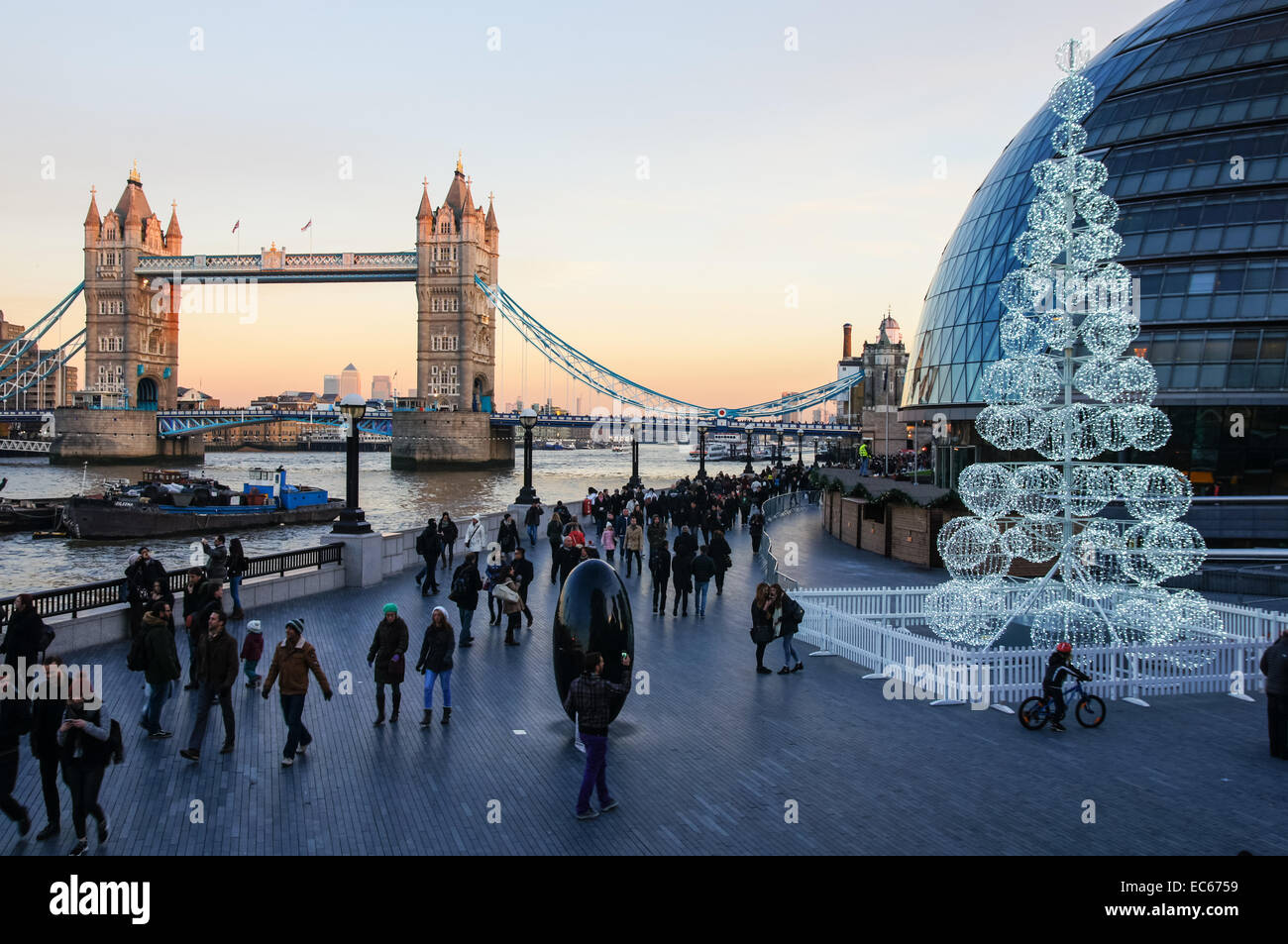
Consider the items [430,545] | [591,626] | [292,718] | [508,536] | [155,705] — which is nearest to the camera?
[292,718]

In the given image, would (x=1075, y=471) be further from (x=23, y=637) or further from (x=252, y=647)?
(x=23, y=637)

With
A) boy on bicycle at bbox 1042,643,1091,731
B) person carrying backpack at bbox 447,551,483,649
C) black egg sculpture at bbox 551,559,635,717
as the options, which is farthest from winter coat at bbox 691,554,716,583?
boy on bicycle at bbox 1042,643,1091,731

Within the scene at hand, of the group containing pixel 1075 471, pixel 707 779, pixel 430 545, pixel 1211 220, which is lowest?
pixel 707 779

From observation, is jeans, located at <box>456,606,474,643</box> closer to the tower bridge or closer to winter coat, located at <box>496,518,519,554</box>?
winter coat, located at <box>496,518,519,554</box>

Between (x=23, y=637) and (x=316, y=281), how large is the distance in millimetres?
141797

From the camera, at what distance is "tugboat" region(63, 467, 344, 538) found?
46.4 metres

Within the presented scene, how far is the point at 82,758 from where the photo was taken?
7.46m

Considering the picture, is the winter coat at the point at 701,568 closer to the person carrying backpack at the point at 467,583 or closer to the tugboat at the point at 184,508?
the person carrying backpack at the point at 467,583

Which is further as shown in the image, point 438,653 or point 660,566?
point 660,566

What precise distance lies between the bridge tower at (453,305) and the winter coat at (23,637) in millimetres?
120512

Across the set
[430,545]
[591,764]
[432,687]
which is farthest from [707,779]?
[430,545]

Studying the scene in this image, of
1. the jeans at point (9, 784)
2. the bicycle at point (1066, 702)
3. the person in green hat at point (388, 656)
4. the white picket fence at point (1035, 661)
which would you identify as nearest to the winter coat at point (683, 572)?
the white picket fence at point (1035, 661)
